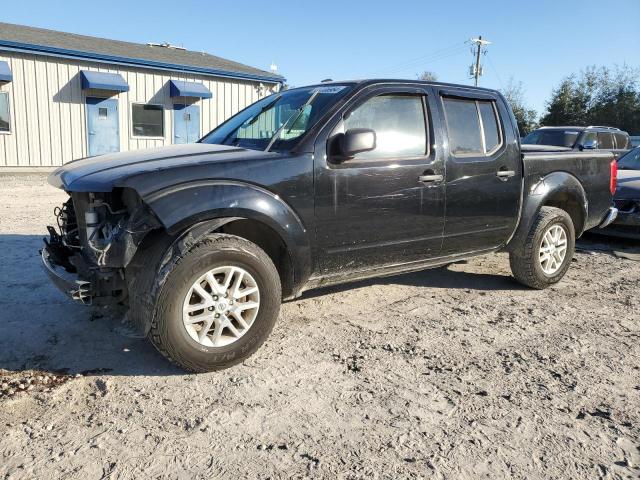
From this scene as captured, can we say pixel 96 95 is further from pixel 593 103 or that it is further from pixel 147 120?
pixel 593 103

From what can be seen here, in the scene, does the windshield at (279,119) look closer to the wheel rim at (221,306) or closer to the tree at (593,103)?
the wheel rim at (221,306)

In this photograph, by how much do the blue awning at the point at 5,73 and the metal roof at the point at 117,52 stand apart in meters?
0.44

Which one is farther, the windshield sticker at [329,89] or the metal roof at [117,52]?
the metal roof at [117,52]

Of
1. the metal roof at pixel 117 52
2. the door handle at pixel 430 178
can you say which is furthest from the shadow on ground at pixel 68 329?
the metal roof at pixel 117 52

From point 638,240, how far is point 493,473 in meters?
6.66

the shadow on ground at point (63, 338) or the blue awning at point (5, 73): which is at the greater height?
the blue awning at point (5, 73)

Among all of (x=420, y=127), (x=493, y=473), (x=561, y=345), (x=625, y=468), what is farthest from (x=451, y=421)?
(x=420, y=127)

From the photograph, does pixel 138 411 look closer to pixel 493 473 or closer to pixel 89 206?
pixel 89 206

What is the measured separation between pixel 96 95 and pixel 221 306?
15.1 meters

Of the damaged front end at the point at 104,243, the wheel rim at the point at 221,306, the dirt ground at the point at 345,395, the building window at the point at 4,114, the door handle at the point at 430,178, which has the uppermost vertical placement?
the building window at the point at 4,114

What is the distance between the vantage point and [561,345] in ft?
12.7

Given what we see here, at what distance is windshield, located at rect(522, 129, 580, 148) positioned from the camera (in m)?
12.1

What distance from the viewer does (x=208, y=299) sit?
3.27 metres

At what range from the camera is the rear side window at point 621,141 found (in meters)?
13.4
